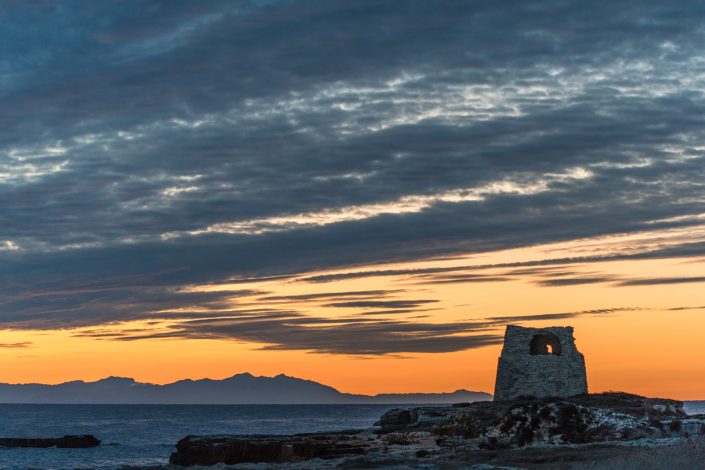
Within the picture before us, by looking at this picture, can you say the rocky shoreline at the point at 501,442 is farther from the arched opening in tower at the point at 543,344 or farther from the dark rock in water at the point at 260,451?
the arched opening in tower at the point at 543,344

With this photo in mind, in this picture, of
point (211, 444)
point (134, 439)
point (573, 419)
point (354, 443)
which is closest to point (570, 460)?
point (573, 419)

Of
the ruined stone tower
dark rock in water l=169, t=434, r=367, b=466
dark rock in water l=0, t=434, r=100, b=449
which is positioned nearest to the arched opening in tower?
the ruined stone tower

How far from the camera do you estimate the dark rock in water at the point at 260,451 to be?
44.7m

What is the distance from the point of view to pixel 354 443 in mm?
47781

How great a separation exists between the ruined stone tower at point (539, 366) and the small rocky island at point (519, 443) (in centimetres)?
187

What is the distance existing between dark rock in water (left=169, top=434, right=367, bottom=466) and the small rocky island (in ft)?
0.16

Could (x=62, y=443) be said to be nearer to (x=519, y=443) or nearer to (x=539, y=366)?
(x=539, y=366)

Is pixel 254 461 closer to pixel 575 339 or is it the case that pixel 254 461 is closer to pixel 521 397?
pixel 521 397

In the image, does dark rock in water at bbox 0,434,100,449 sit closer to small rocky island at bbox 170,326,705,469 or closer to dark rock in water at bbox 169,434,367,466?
small rocky island at bbox 170,326,705,469

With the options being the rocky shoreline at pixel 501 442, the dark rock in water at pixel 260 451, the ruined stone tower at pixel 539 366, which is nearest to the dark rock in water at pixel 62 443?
the rocky shoreline at pixel 501 442

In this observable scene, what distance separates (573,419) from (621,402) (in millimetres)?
8274

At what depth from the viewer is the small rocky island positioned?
33906mm

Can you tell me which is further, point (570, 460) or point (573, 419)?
point (573, 419)

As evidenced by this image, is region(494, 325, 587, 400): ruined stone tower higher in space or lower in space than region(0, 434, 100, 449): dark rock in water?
higher
